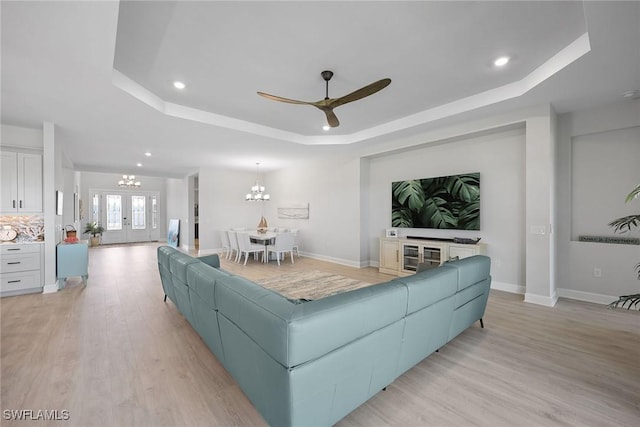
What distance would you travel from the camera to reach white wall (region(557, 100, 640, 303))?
3.59 meters

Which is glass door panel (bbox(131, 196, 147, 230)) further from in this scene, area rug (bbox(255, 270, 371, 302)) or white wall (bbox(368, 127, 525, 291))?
white wall (bbox(368, 127, 525, 291))

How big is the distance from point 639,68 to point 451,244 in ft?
9.63

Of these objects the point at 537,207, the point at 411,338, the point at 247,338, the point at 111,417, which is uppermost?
the point at 537,207

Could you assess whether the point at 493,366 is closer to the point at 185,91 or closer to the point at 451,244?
the point at 451,244

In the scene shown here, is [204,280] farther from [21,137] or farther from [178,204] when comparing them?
[178,204]

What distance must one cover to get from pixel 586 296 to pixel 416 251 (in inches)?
94.3

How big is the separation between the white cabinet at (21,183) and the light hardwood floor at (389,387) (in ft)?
5.29

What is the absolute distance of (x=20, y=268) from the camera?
Result: 13.6 ft

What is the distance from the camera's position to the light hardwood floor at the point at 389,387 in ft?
5.74

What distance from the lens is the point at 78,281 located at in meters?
5.08

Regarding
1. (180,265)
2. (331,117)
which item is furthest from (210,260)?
(331,117)

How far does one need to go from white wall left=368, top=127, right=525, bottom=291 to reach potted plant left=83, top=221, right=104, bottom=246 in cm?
1126

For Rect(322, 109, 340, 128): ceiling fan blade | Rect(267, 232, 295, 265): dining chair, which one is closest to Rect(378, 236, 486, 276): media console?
Rect(267, 232, 295, 265): dining chair

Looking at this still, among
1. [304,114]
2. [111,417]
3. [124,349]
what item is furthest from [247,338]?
[304,114]
